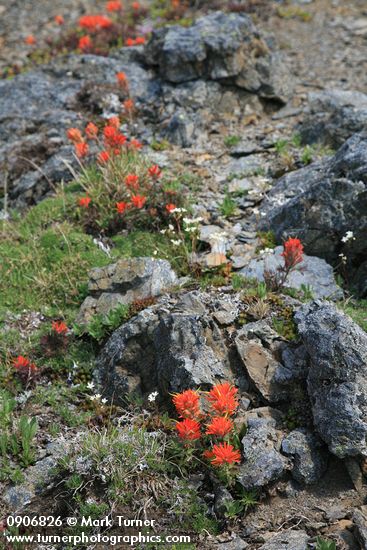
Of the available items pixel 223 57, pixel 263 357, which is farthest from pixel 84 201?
pixel 223 57

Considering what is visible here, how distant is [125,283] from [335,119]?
205 inches

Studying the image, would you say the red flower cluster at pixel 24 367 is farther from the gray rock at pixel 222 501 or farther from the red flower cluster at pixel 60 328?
the gray rock at pixel 222 501

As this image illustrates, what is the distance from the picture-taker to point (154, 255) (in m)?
8.30

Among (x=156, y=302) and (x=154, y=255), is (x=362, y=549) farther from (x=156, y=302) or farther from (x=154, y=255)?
(x=154, y=255)

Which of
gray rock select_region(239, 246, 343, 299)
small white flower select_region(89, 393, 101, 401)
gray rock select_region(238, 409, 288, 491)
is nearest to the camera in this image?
gray rock select_region(238, 409, 288, 491)

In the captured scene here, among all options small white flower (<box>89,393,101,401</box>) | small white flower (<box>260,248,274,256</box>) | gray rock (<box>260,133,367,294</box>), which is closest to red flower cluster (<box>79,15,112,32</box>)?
gray rock (<box>260,133,367,294</box>)

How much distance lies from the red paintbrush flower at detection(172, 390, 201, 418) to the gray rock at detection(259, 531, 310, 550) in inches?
48.3

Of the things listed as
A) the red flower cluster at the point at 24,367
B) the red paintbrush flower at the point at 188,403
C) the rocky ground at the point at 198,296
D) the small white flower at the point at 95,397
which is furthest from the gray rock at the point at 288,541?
the red flower cluster at the point at 24,367

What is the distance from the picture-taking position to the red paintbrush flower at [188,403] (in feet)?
17.5

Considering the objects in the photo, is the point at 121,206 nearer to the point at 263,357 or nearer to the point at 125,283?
the point at 125,283

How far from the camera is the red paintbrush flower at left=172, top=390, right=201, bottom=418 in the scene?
535 centimetres

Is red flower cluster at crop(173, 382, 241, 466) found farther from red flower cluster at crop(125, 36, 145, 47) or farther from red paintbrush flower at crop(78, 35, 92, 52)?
red paintbrush flower at crop(78, 35, 92, 52)

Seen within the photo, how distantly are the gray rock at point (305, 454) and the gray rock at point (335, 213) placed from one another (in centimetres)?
261

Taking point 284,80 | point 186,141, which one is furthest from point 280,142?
point 284,80
